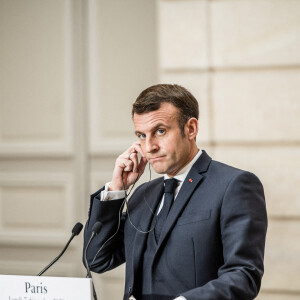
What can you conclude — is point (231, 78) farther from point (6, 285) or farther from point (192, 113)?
point (6, 285)

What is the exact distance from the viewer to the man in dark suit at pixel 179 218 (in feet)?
5.47

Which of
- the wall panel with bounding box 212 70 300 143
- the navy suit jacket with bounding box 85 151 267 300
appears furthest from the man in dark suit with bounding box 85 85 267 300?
the wall panel with bounding box 212 70 300 143

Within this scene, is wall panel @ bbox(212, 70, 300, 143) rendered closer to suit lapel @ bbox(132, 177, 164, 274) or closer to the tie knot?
suit lapel @ bbox(132, 177, 164, 274)

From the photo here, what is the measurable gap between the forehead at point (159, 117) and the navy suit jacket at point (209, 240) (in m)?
0.20

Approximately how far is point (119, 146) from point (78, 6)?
3.58ft

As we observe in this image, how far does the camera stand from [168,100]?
1873mm

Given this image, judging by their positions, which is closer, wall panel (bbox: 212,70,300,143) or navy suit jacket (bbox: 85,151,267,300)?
navy suit jacket (bbox: 85,151,267,300)

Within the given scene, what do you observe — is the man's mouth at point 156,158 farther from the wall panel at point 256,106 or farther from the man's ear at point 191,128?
the wall panel at point 256,106

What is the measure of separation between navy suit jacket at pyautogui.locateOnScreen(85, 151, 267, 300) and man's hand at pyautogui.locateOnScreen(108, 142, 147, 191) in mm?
154

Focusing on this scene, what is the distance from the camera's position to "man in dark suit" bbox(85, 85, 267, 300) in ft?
5.47

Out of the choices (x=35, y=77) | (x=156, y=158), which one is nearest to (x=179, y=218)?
(x=156, y=158)

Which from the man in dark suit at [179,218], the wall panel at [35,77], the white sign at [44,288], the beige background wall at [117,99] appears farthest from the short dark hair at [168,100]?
the wall panel at [35,77]

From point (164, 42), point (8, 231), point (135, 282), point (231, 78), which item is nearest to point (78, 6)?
point (164, 42)

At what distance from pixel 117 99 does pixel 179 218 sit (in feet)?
6.89
